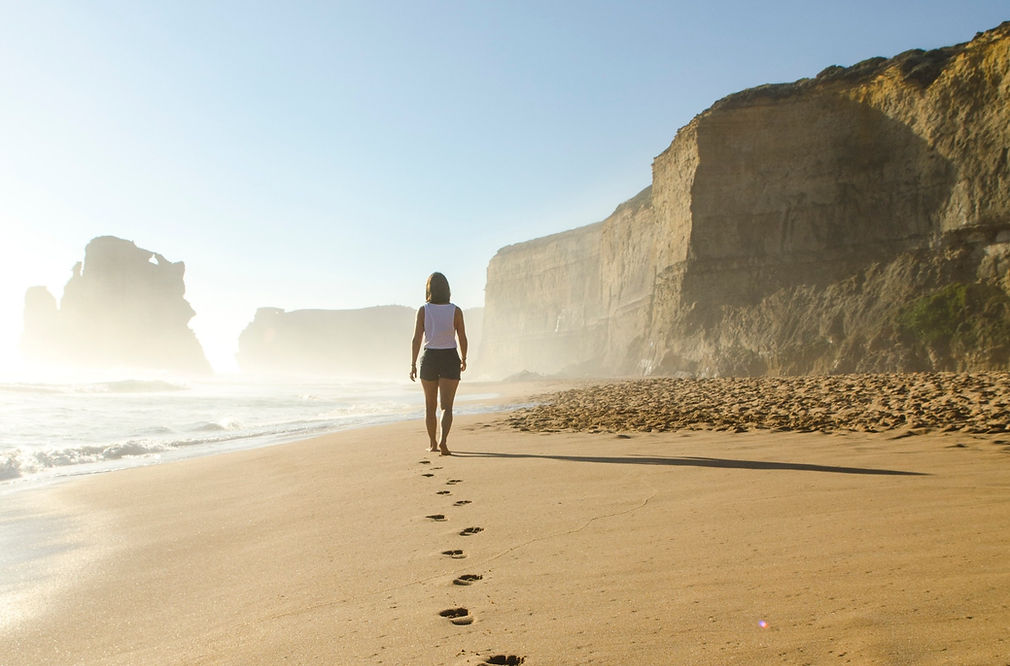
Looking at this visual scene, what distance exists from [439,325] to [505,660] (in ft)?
15.9

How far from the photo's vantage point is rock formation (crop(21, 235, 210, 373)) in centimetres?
8512

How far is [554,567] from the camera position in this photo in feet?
7.61

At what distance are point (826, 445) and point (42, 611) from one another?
5221mm

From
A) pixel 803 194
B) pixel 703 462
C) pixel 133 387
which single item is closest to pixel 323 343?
pixel 133 387

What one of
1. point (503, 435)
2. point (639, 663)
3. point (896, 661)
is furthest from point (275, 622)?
point (503, 435)

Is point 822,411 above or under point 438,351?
under

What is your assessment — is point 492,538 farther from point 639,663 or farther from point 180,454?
point 180,454

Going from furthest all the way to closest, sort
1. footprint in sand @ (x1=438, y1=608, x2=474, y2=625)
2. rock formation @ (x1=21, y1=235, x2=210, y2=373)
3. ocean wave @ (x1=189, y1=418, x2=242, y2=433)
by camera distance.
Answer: rock formation @ (x1=21, y1=235, x2=210, y2=373)
ocean wave @ (x1=189, y1=418, x2=242, y2=433)
footprint in sand @ (x1=438, y1=608, x2=474, y2=625)

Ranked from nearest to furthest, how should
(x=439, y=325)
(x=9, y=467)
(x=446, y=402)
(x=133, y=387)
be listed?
(x=446, y=402) < (x=439, y=325) < (x=9, y=467) < (x=133, y=387)

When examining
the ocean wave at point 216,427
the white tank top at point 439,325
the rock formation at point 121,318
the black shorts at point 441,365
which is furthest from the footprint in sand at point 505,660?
the rock formation at point 121,318

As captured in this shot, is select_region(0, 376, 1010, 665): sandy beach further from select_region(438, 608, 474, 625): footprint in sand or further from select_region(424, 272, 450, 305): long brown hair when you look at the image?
select_region(424, 272, 450, 305): long brown hair

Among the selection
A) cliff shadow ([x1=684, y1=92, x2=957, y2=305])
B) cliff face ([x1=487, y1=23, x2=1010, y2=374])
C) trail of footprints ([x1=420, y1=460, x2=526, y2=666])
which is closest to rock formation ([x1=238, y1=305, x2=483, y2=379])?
cliff face ([x1=487, y1=23, x2=1010, y2=374])

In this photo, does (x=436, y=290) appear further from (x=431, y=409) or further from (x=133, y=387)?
(x=133, y=387)

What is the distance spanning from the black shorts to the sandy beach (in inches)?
61.2
